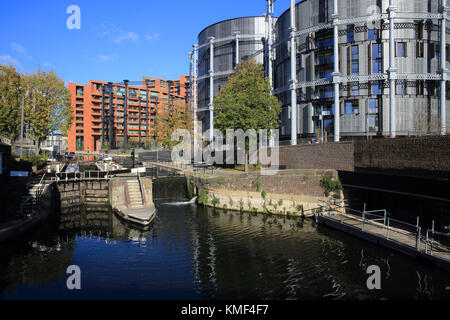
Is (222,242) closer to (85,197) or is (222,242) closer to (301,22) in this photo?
(85,197)

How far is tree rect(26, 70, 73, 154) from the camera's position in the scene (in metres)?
48.8

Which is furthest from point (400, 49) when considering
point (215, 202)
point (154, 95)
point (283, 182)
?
point (154, 95)

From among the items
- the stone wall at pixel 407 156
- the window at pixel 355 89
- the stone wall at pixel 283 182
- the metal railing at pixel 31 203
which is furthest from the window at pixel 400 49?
the metal railing at pixel 31 203

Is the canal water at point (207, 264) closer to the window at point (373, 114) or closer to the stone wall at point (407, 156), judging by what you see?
the stone wall at point (407, 156)

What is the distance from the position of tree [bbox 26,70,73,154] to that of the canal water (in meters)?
31.5

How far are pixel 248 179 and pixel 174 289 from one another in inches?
Result: 735

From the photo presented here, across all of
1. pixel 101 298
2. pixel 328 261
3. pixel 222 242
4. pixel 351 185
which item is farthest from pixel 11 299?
pixel 351 185

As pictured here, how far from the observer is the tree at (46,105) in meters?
48.8

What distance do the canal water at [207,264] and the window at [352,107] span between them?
22525 mm

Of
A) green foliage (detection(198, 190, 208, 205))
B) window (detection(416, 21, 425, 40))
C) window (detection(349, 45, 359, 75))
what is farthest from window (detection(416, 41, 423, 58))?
green foliage (detection(198, 190, 208, 205))

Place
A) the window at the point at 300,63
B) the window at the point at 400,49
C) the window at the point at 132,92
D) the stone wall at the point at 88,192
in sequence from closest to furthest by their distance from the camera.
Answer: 1. the stone wall at the point at 88,192
2. the window at the point at 400,49
3. the window at the point at 300,63
4. the window at the point at 132,92

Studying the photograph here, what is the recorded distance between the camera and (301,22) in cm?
4391

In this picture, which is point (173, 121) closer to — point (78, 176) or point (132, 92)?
point (78, 176)
